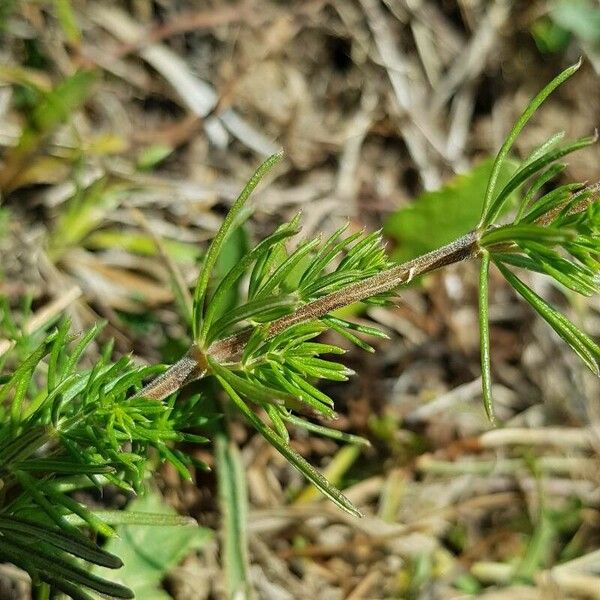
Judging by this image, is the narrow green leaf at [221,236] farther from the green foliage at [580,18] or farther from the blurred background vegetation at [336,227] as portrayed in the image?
the green foliage at [580,18]

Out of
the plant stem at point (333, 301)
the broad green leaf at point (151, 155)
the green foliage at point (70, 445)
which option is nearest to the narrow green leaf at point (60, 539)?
the green foliage at point (70, 445)

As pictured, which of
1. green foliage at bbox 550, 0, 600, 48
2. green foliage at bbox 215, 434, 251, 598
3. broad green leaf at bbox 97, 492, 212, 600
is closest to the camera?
broad green leaf at bbox 97, 492, 212, 600

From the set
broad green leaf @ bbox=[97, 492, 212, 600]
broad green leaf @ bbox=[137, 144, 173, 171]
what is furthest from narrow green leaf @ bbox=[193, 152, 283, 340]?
broad green leaf @ bbox=[137, 144, 173, 171]

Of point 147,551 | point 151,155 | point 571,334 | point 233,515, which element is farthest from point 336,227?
point 571,334

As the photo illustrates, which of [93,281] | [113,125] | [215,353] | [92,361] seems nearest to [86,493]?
[92,361]

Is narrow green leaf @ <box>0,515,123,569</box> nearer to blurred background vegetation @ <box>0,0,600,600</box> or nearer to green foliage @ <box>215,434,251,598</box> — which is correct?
blurred background vegetation @ <box>0,0,600,600</box>

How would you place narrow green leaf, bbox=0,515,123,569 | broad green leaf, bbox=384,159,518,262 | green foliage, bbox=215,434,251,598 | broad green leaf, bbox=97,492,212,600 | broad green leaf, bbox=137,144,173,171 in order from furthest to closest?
broad green leaf, bbox=137,144,173,171 → broad green leaf, bbox=384,159,518,262 → green foliage, bbox=215,434,251,598 → broad green leaf, bbox=97,492,212,600 → narrow green leaf, bbox=0,515,123,569
